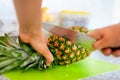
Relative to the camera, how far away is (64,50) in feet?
2.40

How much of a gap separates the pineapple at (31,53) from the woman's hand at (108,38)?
0.21ft

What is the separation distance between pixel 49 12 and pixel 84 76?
0.51 metres

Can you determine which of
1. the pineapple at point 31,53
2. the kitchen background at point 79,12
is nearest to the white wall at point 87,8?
the kitchen background at point 79,12

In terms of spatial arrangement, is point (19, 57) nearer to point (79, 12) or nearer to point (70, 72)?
point (70, 72)

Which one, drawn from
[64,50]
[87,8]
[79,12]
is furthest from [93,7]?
[64,50]

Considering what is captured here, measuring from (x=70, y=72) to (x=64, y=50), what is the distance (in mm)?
70

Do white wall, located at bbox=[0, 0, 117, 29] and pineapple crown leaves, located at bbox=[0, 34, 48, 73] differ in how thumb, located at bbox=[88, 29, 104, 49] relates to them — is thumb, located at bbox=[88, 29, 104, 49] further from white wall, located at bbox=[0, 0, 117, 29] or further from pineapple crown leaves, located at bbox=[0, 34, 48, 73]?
white wall, located at bbox=[0, 0, 117, 29]

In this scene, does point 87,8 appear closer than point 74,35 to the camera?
No

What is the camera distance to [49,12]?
1143 mm

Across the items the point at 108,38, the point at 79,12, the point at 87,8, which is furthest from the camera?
the point at 87,8

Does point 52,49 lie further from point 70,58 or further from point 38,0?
point 38,0

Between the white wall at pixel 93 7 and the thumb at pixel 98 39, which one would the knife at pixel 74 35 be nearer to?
the thumb at pixel 98 39

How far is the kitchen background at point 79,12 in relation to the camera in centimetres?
103

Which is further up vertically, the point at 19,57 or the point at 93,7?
the point at 93,7
